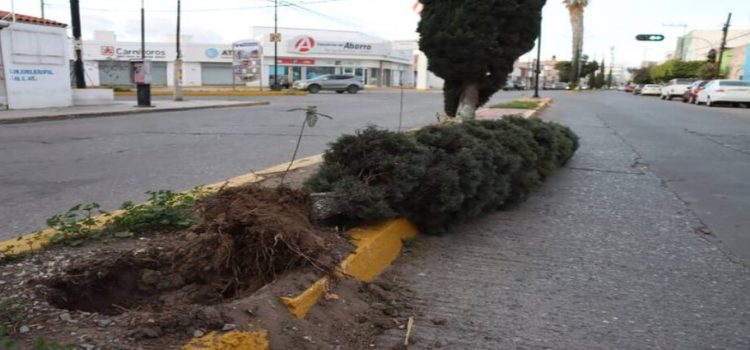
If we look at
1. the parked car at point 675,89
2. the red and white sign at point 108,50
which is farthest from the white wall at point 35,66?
the red and white sign at point 108,50

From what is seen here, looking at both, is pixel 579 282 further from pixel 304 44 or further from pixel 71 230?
pixel 304 44

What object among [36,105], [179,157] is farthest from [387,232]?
[36,105]

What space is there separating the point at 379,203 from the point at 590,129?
1319 centimetres

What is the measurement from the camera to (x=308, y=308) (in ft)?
10.8

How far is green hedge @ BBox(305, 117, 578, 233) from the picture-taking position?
4547 millimetres

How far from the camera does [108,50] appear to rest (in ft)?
205

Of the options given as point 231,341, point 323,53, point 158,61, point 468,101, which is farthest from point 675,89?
point 158,61

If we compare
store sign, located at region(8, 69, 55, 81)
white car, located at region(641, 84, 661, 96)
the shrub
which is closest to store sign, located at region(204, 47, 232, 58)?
white car, located at region(641, 84, 661, 96)

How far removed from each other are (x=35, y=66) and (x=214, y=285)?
1913 centimetres

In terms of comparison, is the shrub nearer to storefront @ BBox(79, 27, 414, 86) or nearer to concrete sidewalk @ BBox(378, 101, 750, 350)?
concrete sidewalk @ BBox(378, 101, 750, 350)

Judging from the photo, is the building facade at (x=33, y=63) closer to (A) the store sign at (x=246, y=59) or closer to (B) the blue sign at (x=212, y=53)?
(A) the store sign at (x=246, y=59)

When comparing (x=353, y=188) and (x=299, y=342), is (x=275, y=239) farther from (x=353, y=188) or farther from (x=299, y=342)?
(x=353, y=188)

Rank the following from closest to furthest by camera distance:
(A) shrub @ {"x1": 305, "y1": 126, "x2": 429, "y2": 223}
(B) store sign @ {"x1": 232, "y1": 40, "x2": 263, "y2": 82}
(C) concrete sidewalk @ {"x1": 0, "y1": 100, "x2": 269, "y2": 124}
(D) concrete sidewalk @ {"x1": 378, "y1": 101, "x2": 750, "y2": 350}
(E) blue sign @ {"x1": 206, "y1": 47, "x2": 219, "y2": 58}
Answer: (D) concrete sidewalk @ {"x1": 378, "y1": 101, "x2": 750, "y2": 350}
(A) shrub @ {"x1": 305, "y1": 126, "x2": 429, "y2": 223}
(C) concrete sidewalk @ {"x1": 0, "y1": 100, "x2": 269, "y2": 124}
(B) store sign @ {"x1": 232, "y1": 40, "x2": 263, "y2": 82}
(E) blue sign @ {"x1": 206, "y1": 47, "x2": 219, "y2": 58}

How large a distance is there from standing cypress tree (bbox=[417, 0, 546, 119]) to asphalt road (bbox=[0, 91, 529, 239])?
2.85m
